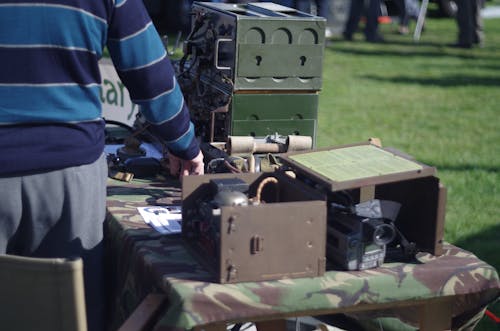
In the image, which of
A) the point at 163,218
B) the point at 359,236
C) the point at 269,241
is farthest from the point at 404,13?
the point at 269,241

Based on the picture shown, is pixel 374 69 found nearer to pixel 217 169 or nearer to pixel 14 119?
pixel 217 169

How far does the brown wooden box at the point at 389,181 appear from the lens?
7.45 feet

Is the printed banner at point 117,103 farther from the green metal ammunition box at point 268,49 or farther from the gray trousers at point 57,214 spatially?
the gray trousers at point 57,214

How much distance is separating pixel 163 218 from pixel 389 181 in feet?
2.53

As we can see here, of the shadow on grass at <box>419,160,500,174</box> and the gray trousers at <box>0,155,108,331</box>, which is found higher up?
the gray trousers at <box>0,155,108,331</box>

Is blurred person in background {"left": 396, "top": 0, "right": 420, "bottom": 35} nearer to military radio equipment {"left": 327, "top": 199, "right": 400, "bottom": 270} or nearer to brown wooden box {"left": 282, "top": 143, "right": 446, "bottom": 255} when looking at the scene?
brown wooden box {"left": 282, "top": 143, "right": 446, "bottom": 255}

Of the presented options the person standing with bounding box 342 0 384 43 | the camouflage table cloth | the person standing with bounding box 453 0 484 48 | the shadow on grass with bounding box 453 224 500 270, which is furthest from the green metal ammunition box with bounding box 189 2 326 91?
the person standing with bounding box 453 0 484 48

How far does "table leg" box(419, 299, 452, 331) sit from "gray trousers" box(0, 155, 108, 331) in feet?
2.99

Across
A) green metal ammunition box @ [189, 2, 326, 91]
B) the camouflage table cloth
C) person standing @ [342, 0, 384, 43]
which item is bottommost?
person standing @ [342, 0, 384, 43]

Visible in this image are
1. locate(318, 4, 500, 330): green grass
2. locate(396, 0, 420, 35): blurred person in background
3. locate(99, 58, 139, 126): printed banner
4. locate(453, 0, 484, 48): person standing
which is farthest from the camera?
locate(396, 0, 420, 35): blurred person in background

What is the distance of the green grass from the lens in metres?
5.38

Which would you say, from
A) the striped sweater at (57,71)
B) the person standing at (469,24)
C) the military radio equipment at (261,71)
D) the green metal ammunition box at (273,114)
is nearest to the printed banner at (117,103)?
the military radio equipment at (261,71)

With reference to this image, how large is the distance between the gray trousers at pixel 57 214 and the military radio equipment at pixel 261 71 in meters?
0.74

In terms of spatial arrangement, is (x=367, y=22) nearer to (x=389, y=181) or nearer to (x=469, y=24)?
(x=469, y=24)
